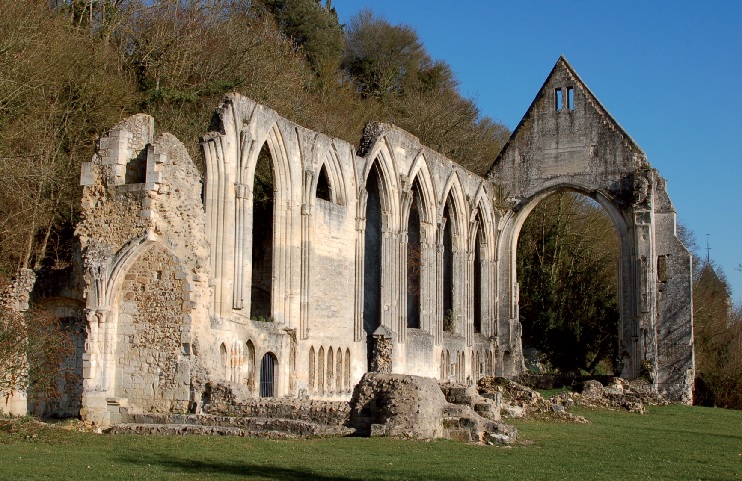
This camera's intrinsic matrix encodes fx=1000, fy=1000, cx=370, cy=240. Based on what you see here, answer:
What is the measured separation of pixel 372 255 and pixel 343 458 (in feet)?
46.6

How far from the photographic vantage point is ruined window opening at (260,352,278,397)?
18781 mm

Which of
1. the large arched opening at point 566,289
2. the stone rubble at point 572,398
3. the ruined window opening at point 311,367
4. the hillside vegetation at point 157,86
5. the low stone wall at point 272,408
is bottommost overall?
the stone rubble at point 572,398

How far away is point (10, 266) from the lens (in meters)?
18.3

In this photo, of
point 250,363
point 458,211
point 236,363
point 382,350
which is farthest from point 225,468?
point 458,211

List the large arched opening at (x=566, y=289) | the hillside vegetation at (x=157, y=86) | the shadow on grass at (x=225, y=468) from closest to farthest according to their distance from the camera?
the shadow on grass at (x=225, y=468) → the hillside vegetation at (x=157, y=86) → the large arched opening at (x=566, y=289)

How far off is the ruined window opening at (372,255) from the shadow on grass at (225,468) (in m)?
14.1

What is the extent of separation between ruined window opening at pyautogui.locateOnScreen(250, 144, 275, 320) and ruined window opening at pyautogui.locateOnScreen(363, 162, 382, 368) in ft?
7.82

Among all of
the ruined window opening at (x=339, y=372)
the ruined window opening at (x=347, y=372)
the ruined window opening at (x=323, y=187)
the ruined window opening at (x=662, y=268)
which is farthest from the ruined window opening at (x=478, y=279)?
the ruined window opening at (x=339, y=372)

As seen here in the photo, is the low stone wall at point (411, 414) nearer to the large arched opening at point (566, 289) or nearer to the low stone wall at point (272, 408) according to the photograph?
the low stone wall at point (272, 408)

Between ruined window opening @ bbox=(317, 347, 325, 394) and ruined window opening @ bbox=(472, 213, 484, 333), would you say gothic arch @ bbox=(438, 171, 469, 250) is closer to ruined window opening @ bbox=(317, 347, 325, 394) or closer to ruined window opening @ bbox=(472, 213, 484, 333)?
ruined window opening @ bbox=(472, 213, 484, 333)

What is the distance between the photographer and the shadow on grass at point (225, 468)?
9031 mm

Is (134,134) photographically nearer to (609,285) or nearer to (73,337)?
(73,337)

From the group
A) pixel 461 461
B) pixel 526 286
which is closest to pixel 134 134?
pixel 461 461

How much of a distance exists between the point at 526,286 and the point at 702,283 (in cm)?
1037
